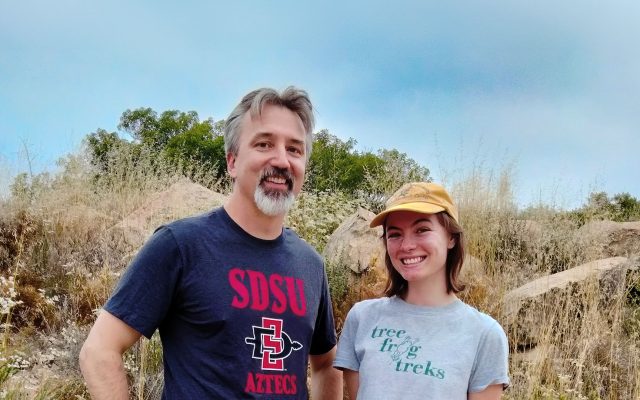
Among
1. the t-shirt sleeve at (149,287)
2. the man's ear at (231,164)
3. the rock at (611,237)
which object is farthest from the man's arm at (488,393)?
the rock at (611,237)

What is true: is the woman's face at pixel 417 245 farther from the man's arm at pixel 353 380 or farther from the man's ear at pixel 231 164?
the man's ear at pixel 231 164

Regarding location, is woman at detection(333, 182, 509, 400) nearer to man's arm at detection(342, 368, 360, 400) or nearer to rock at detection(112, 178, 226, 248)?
man's arm at detection(342, 368, 360, 400)

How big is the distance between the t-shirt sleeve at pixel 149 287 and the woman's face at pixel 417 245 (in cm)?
81

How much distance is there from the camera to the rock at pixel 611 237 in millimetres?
8188

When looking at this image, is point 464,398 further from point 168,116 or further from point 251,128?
point 168,116

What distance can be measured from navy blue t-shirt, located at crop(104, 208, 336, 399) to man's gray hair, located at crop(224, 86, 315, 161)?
38 cm

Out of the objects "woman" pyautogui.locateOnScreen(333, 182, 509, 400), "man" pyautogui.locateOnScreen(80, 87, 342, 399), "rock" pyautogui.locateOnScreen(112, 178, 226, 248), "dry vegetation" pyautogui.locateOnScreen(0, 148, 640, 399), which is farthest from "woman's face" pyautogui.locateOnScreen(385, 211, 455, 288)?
"rock" pyautogui.locateOnScreen(112, 178, 226, 248)

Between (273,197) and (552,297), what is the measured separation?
14.6 ft

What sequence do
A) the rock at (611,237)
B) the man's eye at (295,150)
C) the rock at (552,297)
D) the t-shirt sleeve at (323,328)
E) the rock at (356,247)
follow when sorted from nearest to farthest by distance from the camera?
the man's eye at (295,150)
the t-shirt sleeve at (323,328)
the rock at (552,297)
the rock at (356,247)
the rock at (611,237)

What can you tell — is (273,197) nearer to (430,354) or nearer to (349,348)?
(349,348)

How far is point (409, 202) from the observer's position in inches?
95.5

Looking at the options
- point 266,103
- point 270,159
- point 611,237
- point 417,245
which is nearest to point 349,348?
point 417,245

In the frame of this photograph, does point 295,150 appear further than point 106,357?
Yes

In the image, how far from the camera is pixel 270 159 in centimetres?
247
